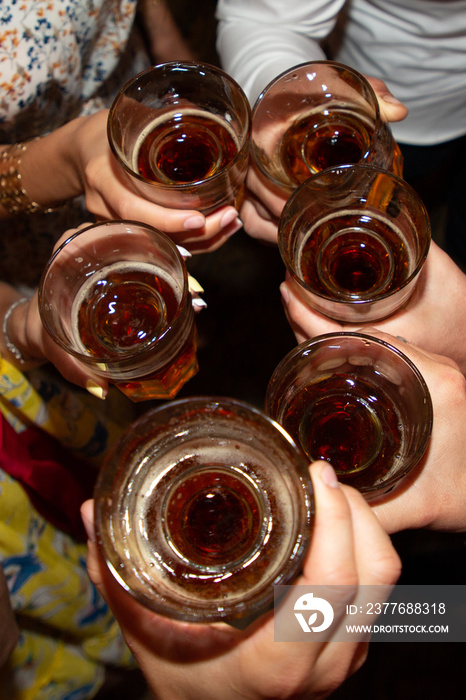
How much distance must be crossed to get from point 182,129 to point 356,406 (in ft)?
2.45

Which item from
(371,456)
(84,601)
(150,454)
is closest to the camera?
(150,454)

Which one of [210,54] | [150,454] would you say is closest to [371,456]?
[150,454]

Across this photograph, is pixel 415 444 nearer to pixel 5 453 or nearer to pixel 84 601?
pixel 5 453

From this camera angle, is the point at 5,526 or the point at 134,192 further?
the point at 5,526

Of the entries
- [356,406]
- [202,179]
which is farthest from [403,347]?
[202,179]

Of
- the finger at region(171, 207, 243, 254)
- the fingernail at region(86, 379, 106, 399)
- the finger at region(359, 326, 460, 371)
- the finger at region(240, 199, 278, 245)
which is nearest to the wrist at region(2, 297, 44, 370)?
the fingernail at region(86, 379, 106, 399)

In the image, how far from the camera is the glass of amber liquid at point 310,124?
1.24 m

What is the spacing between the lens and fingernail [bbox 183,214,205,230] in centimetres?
114

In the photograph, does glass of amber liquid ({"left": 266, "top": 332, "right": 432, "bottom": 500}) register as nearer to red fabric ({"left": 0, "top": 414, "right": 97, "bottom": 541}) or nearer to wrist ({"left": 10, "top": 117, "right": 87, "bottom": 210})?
red fabric ({"left": 0, "top": 414, "right": 97, "bottom": 541})

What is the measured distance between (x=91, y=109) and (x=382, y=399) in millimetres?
1266

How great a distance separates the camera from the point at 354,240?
123 centimetres

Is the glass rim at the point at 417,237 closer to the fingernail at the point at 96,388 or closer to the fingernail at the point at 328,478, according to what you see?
the fingernail at the point at 328,478

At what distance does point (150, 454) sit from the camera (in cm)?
97

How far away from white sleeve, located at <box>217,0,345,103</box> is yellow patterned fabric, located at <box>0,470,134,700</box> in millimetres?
1221
